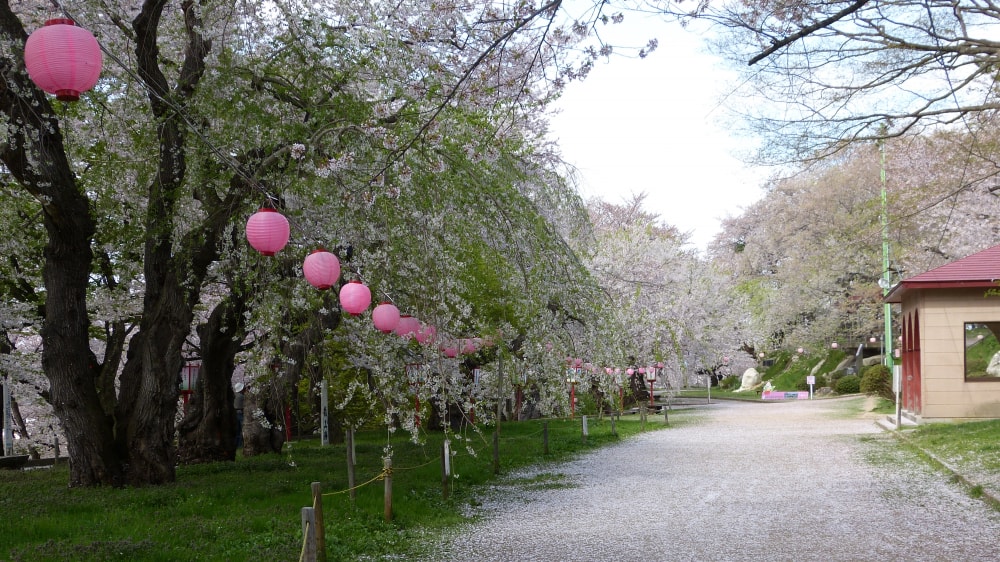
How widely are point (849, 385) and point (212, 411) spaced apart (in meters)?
31.3

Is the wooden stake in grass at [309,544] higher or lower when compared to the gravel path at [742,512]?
higher

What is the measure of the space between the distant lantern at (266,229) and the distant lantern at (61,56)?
1.77m

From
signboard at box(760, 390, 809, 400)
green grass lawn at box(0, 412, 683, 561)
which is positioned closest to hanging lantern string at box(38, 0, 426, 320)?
green grass lawn at box(0, 412, 683, 561)

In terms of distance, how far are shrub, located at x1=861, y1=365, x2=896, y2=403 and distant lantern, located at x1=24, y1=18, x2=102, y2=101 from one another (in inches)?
1114

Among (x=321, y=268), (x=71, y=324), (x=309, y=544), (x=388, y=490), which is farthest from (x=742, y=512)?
(x=71, y=324)

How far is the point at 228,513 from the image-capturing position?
8.70 metres

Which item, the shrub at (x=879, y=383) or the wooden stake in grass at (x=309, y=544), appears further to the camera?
the shrub at (x=879, y=383)

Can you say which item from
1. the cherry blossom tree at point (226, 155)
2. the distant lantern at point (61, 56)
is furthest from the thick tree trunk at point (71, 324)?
the distant lantern at point (61, 56)

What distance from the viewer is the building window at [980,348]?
2034cm

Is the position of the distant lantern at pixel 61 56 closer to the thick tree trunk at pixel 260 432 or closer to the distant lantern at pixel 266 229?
the distant lantern at pixel 266 229

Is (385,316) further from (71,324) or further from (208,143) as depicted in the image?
(71,324)

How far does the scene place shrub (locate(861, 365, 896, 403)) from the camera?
28.8m

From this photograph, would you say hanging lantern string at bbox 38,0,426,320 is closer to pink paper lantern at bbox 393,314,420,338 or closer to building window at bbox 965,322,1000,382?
pink paper lantern at bbox 393,314,420,338

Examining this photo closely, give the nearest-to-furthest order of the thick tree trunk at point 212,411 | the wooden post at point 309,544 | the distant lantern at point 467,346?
1. the wooden post at point 309,544
2. the distant lantern at point 467,346
3. the thick tree trunk at point 212,411
